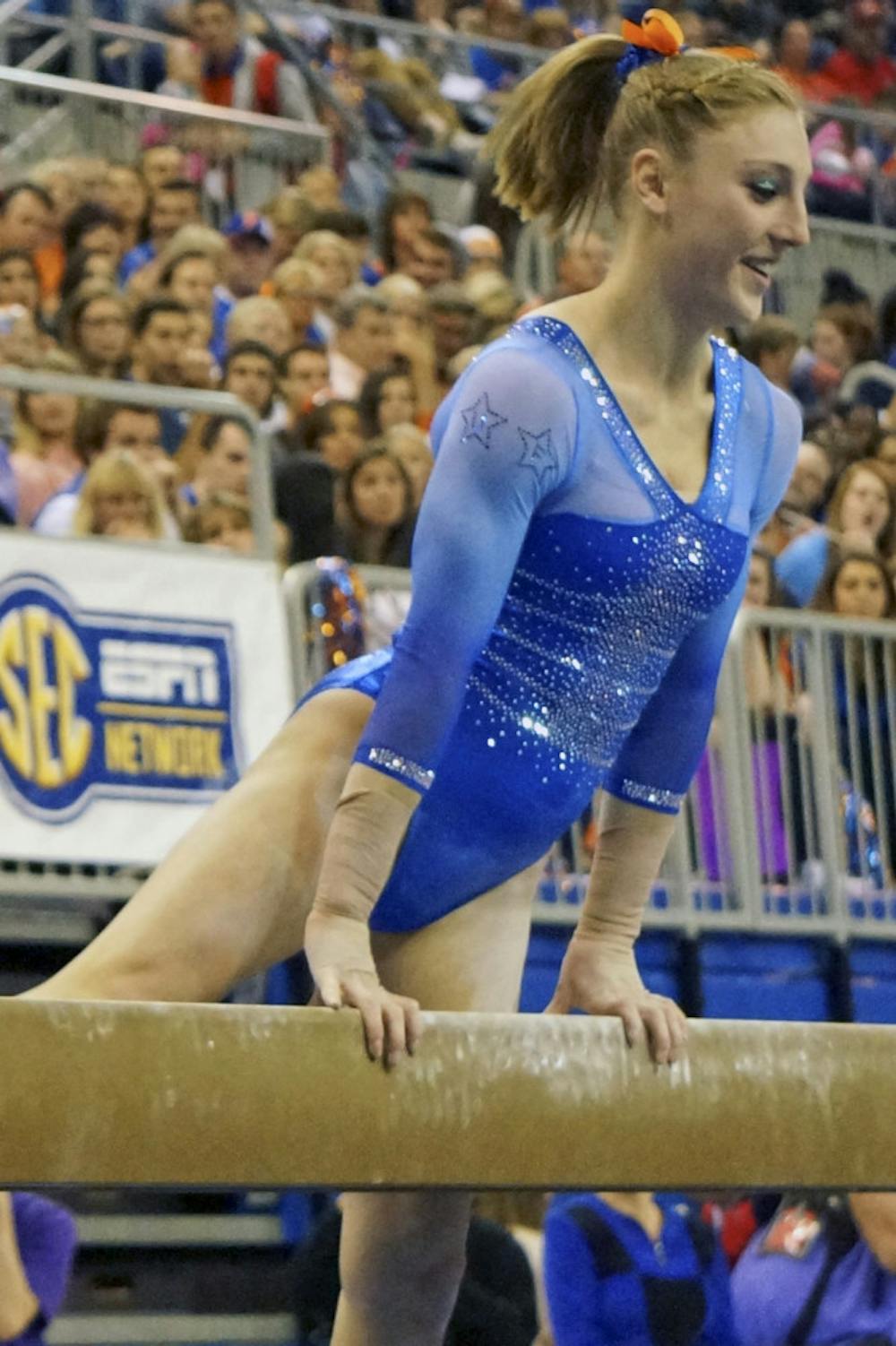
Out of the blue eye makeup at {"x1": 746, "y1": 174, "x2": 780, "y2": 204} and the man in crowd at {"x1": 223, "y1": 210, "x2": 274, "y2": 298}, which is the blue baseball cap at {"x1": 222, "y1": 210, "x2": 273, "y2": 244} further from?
the blue eye makeup at {"x1": 746, "y1": 174, "x2": 780, "y2": 204}

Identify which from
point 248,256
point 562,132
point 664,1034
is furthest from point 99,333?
point 664,1034

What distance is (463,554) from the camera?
2350 mm

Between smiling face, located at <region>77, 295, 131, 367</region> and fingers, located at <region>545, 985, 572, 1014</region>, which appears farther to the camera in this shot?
smiling face, located at <region>77, 295, 131, 367</region>

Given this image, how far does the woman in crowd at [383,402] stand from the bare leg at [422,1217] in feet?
14.2

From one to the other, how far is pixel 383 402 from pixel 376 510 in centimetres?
86

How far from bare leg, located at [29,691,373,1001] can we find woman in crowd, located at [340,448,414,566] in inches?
138

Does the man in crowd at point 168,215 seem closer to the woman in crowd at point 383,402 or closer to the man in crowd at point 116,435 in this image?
the woman in crowd at point 383,402

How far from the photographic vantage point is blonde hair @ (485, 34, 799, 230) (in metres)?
2.50

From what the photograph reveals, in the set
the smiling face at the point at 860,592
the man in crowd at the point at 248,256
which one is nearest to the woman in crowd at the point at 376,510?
the smiling face at the point at 860,592

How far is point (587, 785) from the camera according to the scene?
2.57m

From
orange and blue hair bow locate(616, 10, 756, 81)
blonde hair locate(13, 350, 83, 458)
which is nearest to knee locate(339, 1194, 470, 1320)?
orange and blue hair bow locate(616, 10, 756, 81)

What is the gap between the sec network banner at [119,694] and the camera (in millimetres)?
5121

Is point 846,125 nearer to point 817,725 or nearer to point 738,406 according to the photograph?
point 817,725

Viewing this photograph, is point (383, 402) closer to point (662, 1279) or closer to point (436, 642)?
point (662, 1279)
